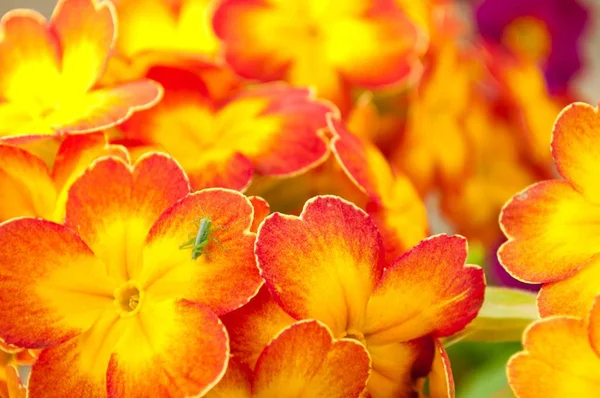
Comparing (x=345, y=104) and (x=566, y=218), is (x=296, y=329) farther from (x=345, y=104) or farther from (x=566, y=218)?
(x=345, y=104)

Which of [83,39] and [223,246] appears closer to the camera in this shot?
[223,246]

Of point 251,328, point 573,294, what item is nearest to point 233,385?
point 251,328

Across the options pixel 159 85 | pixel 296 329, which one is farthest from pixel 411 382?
pixel 159 85

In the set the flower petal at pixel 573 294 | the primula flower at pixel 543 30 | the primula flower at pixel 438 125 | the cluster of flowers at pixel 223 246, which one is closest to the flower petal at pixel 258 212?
the cluster of flowers at pixel 223 246

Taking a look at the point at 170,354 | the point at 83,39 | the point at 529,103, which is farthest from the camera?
the point at 529,103

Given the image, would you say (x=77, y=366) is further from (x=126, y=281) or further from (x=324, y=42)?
(x=324, y=42)
